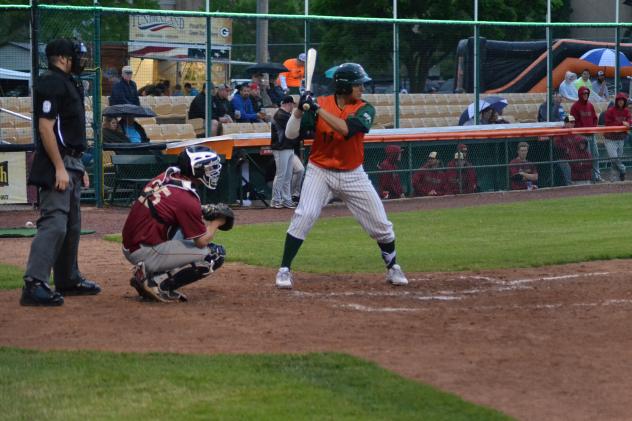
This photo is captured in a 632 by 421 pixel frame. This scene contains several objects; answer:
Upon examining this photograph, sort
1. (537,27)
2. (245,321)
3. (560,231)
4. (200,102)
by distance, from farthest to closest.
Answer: (537,27) → (200,102) → (560,231) → (245,321)

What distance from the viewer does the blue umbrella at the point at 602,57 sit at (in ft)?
84.0

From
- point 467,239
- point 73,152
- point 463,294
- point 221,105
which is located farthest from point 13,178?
point 463,294

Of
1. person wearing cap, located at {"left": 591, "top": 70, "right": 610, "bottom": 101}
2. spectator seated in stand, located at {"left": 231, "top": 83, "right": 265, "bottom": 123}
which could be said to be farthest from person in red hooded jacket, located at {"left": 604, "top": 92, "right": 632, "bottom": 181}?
spectator seated in stand, located at {"left": 231, "top": 83, "right": 265, "bottom": 123}

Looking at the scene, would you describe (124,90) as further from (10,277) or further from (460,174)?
(10,277)

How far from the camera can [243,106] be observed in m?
19.8

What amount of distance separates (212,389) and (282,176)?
39.9 feet

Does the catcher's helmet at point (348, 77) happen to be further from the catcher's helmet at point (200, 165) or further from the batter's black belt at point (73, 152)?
the batter's black belt at point (73, 152)

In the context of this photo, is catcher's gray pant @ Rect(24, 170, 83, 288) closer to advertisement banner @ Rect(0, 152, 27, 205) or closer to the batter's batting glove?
the batter's batting glove

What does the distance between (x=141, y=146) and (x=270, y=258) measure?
262 inches

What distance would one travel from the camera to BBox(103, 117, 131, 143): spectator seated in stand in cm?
1750

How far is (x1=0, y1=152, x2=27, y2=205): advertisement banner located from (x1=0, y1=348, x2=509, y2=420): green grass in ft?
33.5

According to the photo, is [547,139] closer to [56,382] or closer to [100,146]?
[100,146]

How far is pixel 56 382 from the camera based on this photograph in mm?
5762

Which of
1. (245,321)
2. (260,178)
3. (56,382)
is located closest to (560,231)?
(260,178)
